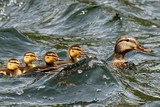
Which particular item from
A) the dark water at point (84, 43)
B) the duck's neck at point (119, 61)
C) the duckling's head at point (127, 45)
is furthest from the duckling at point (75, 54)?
the duckling's head at point (127, 45)

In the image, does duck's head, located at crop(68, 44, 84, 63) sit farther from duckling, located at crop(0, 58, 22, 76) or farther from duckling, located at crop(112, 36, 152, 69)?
duckling, located at crop(0, 58, 22, 76)

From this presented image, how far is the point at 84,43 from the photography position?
51.3ft

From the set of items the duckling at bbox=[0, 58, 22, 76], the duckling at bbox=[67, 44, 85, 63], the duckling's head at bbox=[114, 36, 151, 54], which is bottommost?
→ the duckling at bbox=[0, 58, 22, 76]

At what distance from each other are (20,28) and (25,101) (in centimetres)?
709

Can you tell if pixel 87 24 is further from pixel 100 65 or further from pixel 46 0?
pixel 100 65

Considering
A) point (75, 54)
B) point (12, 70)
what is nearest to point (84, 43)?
point (75, 54)

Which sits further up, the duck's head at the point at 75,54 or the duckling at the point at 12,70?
the duck's head at the point at 75,54

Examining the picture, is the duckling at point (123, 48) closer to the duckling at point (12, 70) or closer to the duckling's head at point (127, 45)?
the duckling's head at point (127, 45)

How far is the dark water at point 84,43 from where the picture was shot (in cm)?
1048

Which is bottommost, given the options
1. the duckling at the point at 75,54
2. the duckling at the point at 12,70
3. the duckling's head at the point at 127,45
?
the duckling at the point at 12,70

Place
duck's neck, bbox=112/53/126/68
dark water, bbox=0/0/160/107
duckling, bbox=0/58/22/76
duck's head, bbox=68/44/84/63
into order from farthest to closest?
duck's neck, bbox=112/53/126/68
duck's head, bbox=68/44/84/63
duckling, bbox=0/58/22/76
dark water, bbox=0/0/160/107

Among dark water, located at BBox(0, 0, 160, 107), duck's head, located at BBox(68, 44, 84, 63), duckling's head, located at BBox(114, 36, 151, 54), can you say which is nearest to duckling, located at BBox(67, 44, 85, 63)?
duck's head, located at BBox(68, 44, 84, 63)

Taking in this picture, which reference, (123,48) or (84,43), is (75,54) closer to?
(123,48)

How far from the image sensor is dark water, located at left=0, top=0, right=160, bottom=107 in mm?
10477
